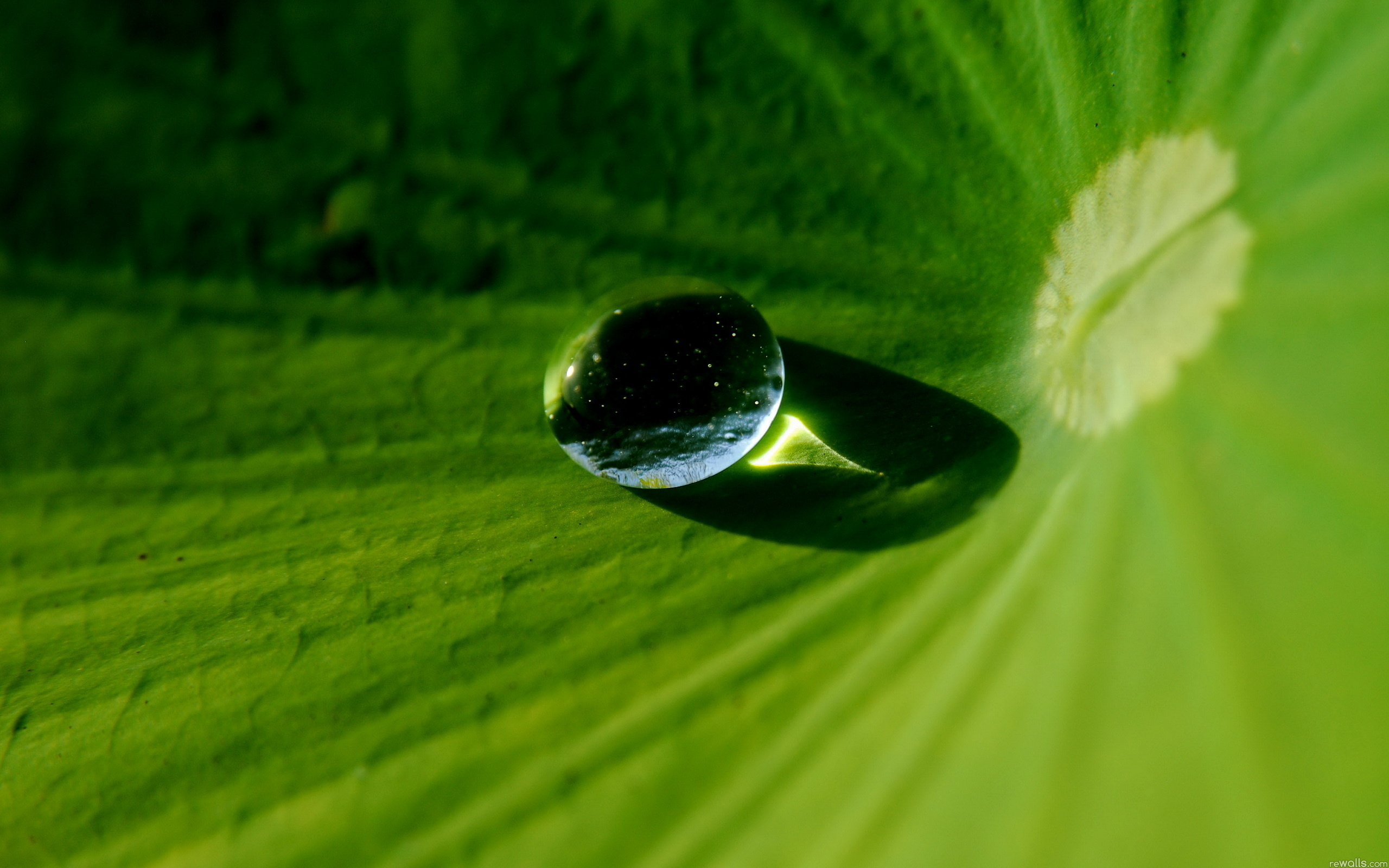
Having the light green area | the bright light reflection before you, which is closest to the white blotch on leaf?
the light green area

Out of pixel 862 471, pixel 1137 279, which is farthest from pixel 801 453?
pixel 1137 279

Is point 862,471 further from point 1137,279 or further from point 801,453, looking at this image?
point 1137,279

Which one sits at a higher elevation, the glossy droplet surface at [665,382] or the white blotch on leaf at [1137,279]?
the white blotch on leaf at [1137,279]

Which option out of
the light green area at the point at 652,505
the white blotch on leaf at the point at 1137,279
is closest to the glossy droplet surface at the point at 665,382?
the light green area at the point at 652,505

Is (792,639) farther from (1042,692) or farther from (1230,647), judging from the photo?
(1230,647)

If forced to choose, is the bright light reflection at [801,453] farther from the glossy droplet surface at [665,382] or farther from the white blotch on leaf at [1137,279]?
the white blotch on leaf at [1137,279]

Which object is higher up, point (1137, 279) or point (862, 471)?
point (1137, 279)
